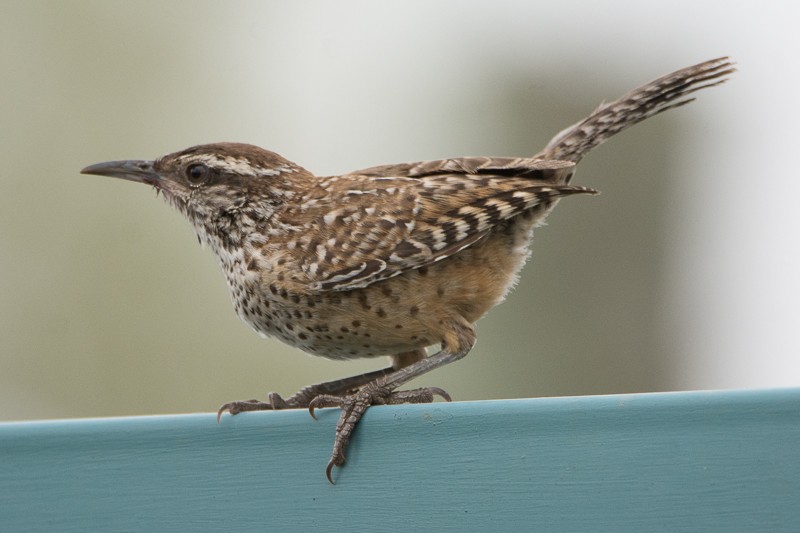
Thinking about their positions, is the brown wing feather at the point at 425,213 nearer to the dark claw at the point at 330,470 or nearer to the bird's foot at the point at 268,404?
the bird's foot at the point at 268,404

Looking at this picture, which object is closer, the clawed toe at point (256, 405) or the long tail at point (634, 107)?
the clawed toe at point (256, 405)

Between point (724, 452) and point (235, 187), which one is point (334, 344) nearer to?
point (235, 187)

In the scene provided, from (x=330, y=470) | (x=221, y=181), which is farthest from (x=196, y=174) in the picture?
(x=330, y=470)

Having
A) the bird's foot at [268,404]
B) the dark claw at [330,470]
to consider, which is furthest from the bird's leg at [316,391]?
the dark claw at [330,470]

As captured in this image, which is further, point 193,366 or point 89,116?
point 89,116

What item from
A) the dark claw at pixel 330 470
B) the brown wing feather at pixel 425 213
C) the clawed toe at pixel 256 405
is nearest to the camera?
the dark claw at pixel 330 470

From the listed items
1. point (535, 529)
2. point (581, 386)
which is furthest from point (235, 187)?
point (581, 386)

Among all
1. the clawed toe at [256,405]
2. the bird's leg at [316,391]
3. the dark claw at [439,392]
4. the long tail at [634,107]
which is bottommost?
the clawed toe at [256,405]
